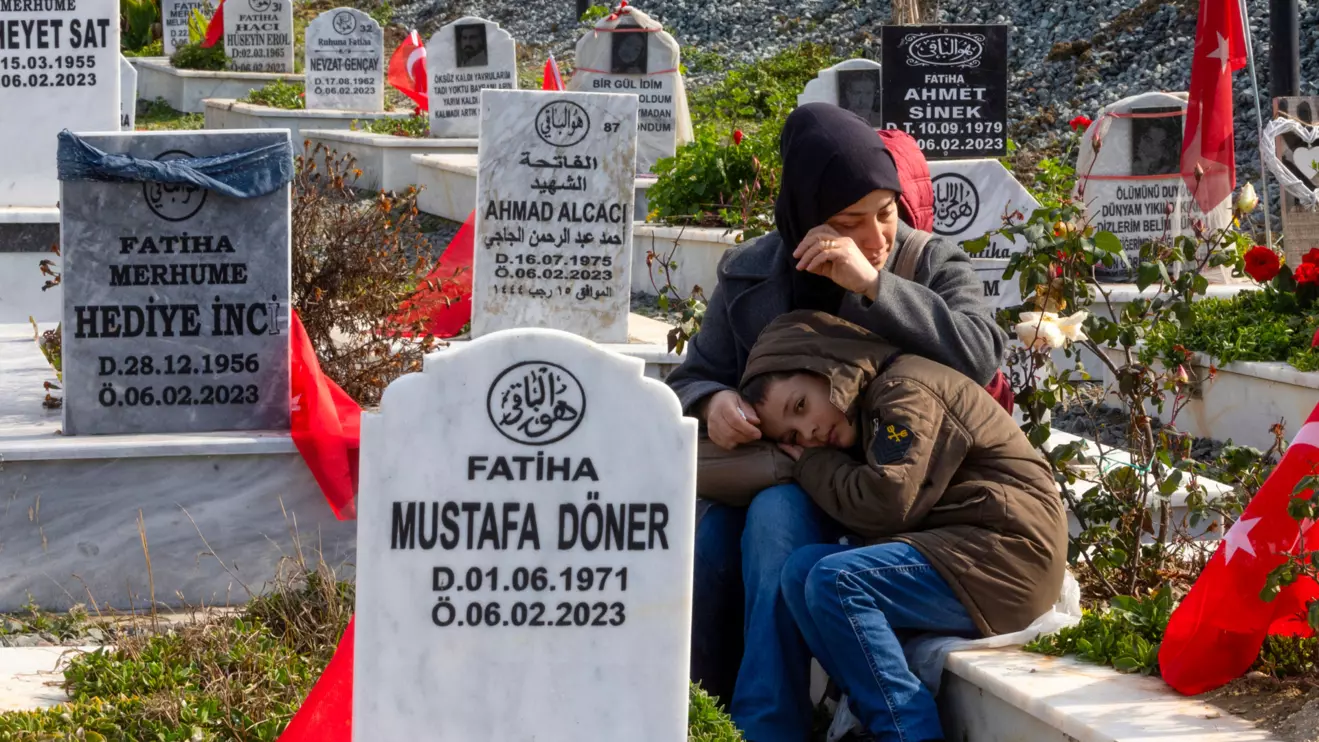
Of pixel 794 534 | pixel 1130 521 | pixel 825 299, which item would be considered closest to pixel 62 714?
pixel 794 534

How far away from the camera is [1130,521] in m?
4.44

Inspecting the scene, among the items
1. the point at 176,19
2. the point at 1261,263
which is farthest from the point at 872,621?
the point at 176,19

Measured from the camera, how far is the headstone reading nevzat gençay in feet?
16.7

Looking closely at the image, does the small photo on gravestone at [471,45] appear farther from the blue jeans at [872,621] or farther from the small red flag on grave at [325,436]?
the blue jeans at [872,621]

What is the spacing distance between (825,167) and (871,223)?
0.61 feet

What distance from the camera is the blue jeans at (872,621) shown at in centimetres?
356

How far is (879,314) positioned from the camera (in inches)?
147

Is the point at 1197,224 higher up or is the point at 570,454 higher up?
the point at 1197,224

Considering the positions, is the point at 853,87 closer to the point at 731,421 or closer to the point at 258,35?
the point at 731,421

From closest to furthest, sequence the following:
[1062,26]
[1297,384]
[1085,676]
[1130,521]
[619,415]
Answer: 1. [619,415]
2. [1085,676]
3. [1130,521]
4. [1297,384]
5. [1062,26]

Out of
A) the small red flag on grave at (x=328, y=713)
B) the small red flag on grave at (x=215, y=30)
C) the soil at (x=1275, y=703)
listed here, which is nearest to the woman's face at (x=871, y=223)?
the soil at (x=1275, y=703)

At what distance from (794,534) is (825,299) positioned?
0.57 m

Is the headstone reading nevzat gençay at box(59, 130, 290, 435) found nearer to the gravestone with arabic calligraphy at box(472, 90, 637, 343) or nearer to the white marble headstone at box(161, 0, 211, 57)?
the gravestone with arabic calligraphy at box(472, 90, 637, 343)

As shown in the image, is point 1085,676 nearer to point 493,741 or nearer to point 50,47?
point 493,741
